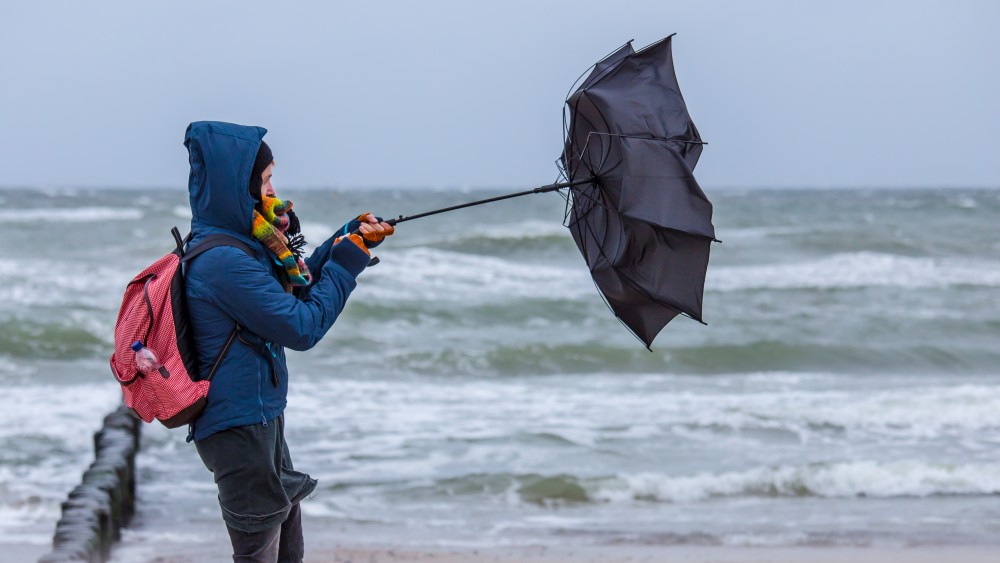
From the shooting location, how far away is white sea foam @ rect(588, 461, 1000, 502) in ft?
21.0

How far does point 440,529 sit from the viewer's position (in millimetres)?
5738

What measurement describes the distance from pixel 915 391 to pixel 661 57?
7157 mm

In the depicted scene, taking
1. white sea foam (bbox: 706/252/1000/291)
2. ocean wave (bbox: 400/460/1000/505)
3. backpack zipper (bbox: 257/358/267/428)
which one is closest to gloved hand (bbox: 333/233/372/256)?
backpack zipper (bbox: 257/358/267/428)

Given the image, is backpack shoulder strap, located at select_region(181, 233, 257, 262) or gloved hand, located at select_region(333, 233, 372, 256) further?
gloved hand, located at select_region(333, 233, 372, 256)

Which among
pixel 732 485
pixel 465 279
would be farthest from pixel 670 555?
pixel 465 279

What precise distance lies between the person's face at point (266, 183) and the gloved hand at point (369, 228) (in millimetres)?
213

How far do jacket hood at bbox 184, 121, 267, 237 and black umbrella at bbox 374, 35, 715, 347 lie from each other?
45 centimetres

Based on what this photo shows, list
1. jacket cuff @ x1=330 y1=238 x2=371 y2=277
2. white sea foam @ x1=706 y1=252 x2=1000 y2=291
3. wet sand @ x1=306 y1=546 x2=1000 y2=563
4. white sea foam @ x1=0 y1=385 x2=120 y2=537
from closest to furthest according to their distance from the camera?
jacket cuff @ x1=330 y1=238 x2=371 y2=277
wet sand @ x1=306 y1=546 x2=1000 y2=563
white sea foam @ x1=0 y1=385 x2=120 y2=537
white sea foam @ x1=706 y1=252 x2=1000 y2=291

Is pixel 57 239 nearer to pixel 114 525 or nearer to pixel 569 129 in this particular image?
pixel 114 525

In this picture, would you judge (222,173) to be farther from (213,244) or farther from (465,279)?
(465,279)

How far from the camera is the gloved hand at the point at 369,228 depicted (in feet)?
9.10

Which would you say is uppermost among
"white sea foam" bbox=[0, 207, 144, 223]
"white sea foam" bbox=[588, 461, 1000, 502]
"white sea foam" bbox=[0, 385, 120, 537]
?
"white sea foam" bbox=[0, 207, 144, 223]

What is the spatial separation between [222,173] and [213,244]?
0.56 ft

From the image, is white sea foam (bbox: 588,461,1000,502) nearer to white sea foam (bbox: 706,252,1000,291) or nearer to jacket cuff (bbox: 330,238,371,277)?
jacket cuff (bbox: 330,238,371,277)
